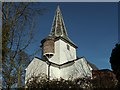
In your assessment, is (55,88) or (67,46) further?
(67,46)

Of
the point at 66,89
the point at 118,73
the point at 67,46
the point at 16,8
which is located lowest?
the point at 66,89

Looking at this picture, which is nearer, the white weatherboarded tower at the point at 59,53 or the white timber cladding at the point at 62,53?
the white weatherboarded tower at the point at 59,53

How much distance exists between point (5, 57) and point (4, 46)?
0.12 metres

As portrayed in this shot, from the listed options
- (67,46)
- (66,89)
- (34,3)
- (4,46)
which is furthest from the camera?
(67,46)

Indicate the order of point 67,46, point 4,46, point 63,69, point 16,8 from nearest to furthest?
point 4,46
point 16,8
point 63,69
point 67,46

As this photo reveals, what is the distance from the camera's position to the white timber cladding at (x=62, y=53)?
15.3m

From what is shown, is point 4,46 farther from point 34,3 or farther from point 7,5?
point 34,3

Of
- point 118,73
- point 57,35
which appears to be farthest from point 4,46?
point 57,35

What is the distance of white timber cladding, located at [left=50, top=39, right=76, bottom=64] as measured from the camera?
50.3ft

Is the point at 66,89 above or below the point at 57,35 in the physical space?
below

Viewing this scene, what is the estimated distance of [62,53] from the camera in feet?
51.4

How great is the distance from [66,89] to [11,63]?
2612 mm

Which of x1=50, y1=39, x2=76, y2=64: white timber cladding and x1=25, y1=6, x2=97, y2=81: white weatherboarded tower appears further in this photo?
x1=50, y1=39, x2=76, y2=64: white timber cladding

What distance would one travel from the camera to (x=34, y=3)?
2.87 m
